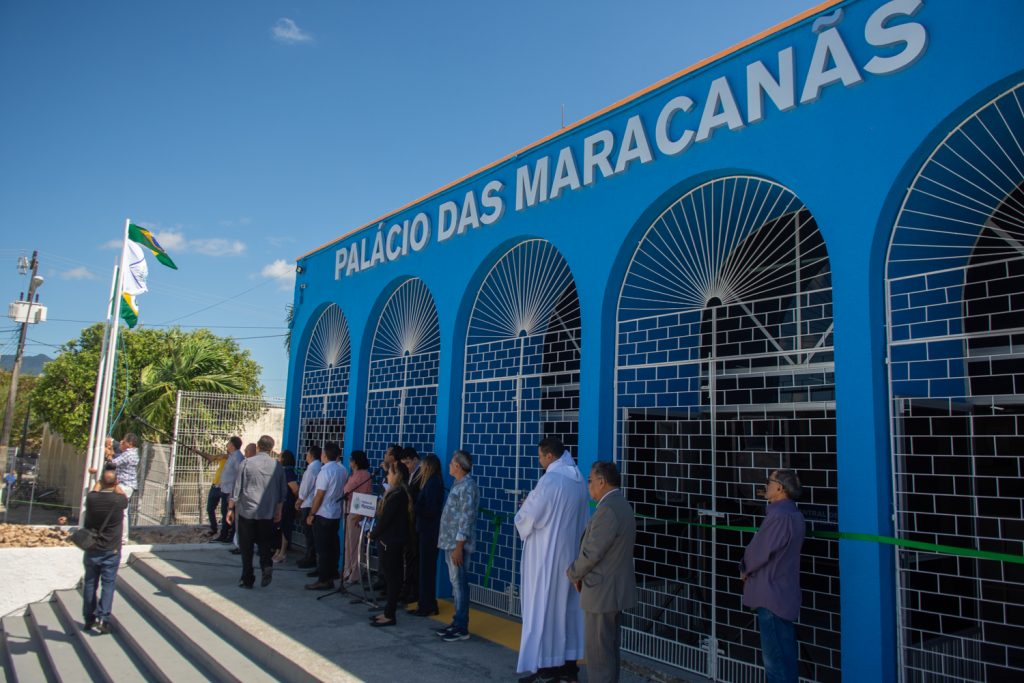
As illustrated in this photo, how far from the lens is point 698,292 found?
6.07 metres

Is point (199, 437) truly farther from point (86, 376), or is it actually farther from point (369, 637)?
point (86, 376)

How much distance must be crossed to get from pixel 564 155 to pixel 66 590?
861cm

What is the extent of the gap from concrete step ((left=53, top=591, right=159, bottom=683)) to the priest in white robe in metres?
3.46

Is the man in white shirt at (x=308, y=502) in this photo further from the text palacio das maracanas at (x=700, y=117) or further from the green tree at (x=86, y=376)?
the green tree at (x=86, y=376)

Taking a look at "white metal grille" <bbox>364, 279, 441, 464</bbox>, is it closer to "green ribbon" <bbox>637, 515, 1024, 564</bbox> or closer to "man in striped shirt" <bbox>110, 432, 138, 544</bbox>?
"man in striped shirt" <bbox>110, 432, 138, 544</bbox>

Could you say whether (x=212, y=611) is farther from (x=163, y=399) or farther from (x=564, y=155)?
(x=163, y=399)

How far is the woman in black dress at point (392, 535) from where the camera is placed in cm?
657

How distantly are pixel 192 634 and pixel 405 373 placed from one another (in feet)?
13.0

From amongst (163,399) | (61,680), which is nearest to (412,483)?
(61,680)

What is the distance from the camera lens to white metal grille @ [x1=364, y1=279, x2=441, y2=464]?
932 cm

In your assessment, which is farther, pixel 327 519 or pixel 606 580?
pixel 327 519

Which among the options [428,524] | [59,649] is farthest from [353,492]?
[59,649]

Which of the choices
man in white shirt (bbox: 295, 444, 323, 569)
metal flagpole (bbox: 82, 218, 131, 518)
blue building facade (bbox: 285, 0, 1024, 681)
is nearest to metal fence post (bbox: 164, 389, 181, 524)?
metal flagpole (bbox: 82, 218, 131, 518)

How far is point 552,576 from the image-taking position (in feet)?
17.2
